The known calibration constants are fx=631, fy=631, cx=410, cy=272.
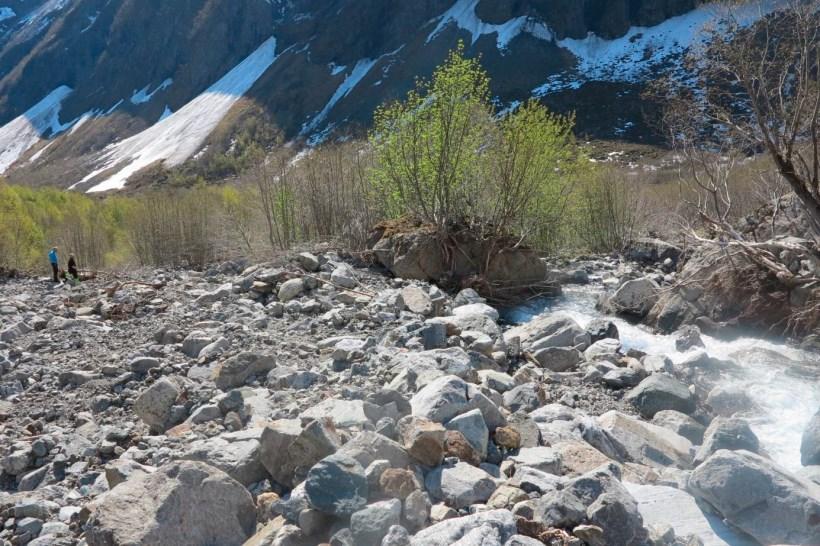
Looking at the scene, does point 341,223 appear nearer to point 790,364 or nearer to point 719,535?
point 790,364

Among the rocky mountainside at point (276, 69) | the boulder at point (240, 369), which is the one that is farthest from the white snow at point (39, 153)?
the boulder at point (240, 369)

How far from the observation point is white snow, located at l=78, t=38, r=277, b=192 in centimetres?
8288

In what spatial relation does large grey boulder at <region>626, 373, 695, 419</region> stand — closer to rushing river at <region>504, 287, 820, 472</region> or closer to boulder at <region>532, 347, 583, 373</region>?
rushing river at <region>504, 287, 820, 472</region>

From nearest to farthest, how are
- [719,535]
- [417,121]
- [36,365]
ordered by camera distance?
[719,535] → [36,365] → [417,121]

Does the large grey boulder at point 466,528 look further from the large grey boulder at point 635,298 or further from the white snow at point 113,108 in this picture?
the white snow at point 113,108

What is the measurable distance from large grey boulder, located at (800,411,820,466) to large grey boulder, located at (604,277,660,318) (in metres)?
6.65

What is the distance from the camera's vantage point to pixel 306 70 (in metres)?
92.1

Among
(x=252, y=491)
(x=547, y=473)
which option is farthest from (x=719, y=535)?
(x=252, y=491)

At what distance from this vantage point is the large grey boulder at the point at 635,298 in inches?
473

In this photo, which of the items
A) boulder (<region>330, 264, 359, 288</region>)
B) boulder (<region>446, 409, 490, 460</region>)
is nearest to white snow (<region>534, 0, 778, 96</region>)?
boulder (<region>330, 264, 359, 288</region>)

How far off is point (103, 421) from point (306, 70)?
304 feet

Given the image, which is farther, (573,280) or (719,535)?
(573,280)

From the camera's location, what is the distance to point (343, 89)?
86.2m

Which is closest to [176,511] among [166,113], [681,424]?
[681,424]
